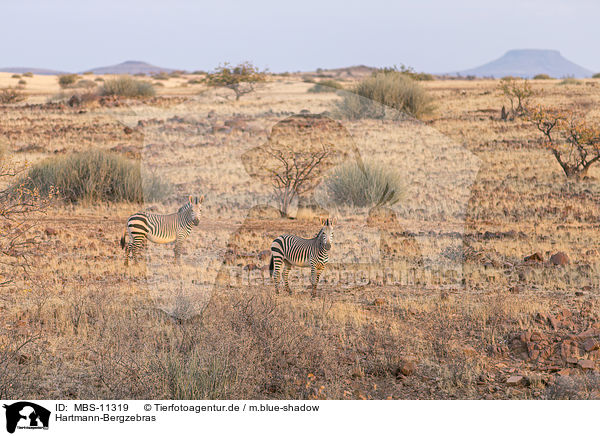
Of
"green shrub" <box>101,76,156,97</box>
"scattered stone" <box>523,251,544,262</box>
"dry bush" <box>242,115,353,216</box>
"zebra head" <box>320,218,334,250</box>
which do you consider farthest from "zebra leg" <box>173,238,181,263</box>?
"green shrub" <box>101,76,156,97</box>

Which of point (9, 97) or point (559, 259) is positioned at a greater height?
point (9, 97)

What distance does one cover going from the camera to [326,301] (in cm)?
863

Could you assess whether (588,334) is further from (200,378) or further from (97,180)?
(97,180)

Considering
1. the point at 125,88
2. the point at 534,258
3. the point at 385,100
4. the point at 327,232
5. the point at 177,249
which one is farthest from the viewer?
the point at 125,88

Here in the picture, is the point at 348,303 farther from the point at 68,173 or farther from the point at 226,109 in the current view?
the point at 226,109

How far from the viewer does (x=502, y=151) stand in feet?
75.5

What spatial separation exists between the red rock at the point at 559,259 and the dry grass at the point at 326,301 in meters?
0.17

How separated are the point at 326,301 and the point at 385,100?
25073 mm

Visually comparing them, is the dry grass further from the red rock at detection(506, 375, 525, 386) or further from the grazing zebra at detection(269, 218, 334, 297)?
the grazing zebra at detection(269, 218, 334, 297)

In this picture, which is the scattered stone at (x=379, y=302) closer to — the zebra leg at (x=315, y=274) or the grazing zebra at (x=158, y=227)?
the zebra leg at (x=315, y=274)

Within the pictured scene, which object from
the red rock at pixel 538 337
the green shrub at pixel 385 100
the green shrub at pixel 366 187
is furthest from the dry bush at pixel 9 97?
the red rock at pixel 538 337

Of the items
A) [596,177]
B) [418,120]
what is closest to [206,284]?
[596,177]

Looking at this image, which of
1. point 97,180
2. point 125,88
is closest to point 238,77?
point 125,88

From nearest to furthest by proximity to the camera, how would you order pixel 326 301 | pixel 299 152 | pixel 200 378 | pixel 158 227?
pixel 200 378 → pixel 326 301 → pixel 158 227 → pixel 299 152
